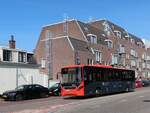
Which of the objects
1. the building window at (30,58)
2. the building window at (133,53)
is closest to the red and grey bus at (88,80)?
the building window at (30,58)

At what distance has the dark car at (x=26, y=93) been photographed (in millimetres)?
33250

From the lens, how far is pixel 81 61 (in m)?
60.4

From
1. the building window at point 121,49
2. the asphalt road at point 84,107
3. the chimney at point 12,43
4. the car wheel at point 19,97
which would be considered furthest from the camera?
the building window at point 121,49

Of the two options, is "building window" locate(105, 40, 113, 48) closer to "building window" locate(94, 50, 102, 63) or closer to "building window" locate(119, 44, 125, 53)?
"building window" locate(119, 44, 125, 53)

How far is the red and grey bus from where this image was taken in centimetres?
3175

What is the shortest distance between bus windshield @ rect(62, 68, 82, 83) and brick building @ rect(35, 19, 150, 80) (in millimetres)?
15625

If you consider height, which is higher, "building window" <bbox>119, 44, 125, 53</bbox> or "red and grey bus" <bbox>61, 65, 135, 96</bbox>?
"building window" <bbox>119, 44, 125, 53</bbox>

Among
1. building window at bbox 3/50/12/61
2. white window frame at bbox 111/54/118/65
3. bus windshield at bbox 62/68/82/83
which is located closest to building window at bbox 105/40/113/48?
white window frame at bbox 111/54/118/65

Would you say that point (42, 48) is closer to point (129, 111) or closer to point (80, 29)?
point (80, 29)

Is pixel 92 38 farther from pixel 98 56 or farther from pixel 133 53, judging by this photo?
pixel 133 53

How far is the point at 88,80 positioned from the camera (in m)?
32.4

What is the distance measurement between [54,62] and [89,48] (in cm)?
711

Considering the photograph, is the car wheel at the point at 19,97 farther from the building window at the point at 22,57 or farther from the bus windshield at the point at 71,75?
the building window at the point at 22,57

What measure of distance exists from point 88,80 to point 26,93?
20.7 ft
